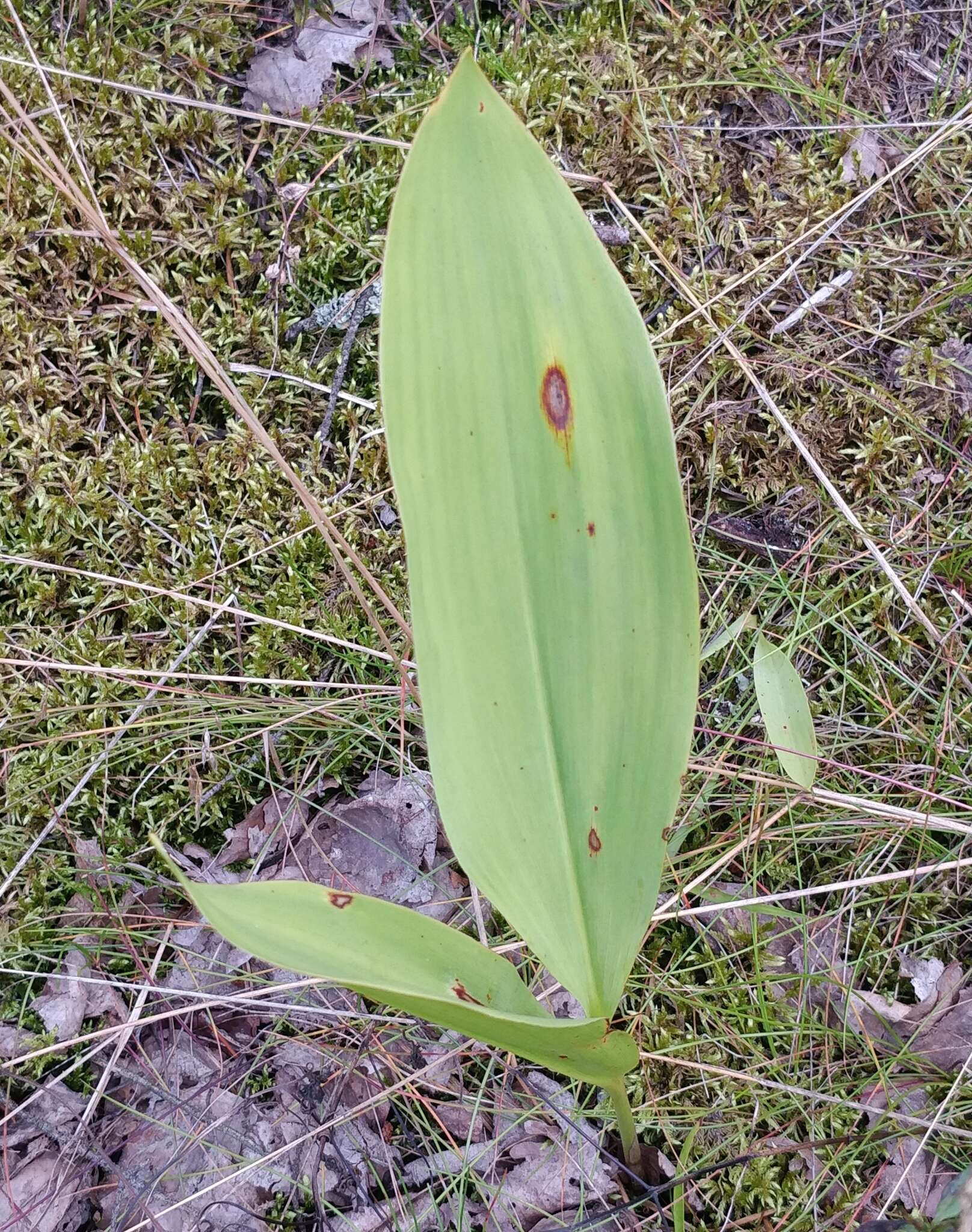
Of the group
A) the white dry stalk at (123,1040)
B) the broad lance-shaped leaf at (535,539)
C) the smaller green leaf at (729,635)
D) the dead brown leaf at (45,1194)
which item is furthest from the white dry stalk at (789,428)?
the dead brown leaf at (45,1194)

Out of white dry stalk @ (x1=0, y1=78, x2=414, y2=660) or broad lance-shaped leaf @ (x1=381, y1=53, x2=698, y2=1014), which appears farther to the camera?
white dry stalk @ (x1=0, y1=78, x2=414, y2=660)

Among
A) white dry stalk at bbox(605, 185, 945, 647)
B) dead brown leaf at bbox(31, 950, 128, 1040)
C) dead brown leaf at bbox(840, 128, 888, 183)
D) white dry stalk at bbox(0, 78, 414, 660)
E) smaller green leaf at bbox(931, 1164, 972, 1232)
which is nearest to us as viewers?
smaller green leaf at bbox(931, 1164, 972, 1232)

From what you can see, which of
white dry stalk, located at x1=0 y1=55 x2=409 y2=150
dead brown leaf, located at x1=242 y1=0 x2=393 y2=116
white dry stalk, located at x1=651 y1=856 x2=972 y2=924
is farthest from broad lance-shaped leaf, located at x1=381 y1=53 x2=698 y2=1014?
dead brown leaf, located at x1=242 y1=0 x2=393 y2=116

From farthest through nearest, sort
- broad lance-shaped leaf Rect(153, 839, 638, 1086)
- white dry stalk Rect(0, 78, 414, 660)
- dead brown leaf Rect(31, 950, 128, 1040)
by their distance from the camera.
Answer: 1. dead brown leaf Rect(31, 950, 128, 1040)
2. white dry stalk Rect(0, 78, 414, 660)
3. broad lance-shaped leaf Rect(153, 839, 638, 1086)

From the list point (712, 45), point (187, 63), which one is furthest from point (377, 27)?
point (712, 45)

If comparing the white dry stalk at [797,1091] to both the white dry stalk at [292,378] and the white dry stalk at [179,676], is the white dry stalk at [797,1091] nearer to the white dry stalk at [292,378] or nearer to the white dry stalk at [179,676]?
the white dry stalk at [179,676]

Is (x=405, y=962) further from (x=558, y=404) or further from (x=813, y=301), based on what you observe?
(x=813, y=301)

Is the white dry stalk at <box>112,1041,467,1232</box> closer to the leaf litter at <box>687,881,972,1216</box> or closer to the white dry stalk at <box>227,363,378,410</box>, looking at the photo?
the leaf litter at <box>687,881,972,1216</box>
